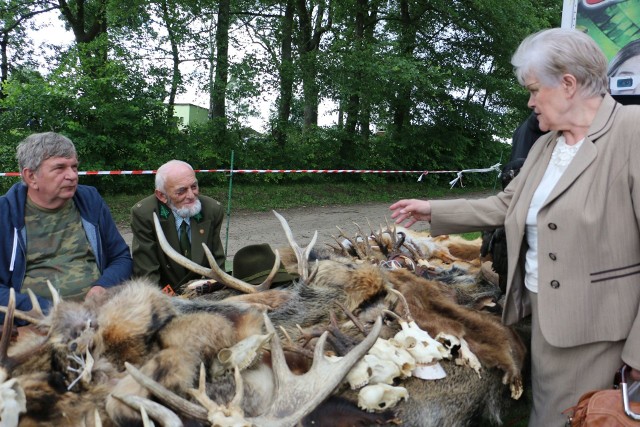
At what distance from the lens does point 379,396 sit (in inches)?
79.4

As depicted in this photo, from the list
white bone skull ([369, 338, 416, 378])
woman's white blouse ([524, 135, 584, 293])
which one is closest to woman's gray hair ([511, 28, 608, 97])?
woman's white blouse ([524, 135, 584, 293])

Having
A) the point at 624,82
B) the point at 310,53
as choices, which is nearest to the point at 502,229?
the point at 624,82

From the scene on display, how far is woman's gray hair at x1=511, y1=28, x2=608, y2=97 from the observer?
1.98 meters

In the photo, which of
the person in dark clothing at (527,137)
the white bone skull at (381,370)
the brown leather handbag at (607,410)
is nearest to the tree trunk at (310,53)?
the person in dark clothing at (527,137)

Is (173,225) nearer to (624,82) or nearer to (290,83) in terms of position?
(624,82)

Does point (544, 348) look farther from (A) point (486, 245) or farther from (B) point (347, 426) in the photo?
(A) point (486, 245)

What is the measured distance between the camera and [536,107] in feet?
7.02

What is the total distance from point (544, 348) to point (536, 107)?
1014mm

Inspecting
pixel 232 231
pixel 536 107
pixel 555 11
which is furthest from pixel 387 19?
pixel 536 107

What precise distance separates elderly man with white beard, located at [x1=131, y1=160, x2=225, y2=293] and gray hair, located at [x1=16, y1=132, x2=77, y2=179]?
792 mm

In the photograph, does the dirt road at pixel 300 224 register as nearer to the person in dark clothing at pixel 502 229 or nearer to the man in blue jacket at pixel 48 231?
the man in blue jacket at pixel 48 231

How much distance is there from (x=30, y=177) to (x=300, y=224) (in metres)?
7.68

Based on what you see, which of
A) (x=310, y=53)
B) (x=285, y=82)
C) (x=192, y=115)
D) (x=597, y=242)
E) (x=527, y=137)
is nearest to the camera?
(x=597, y=242)

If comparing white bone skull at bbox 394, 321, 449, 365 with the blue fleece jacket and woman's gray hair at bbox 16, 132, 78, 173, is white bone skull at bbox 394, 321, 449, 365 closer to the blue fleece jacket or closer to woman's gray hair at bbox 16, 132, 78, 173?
the blue fleece jacket
